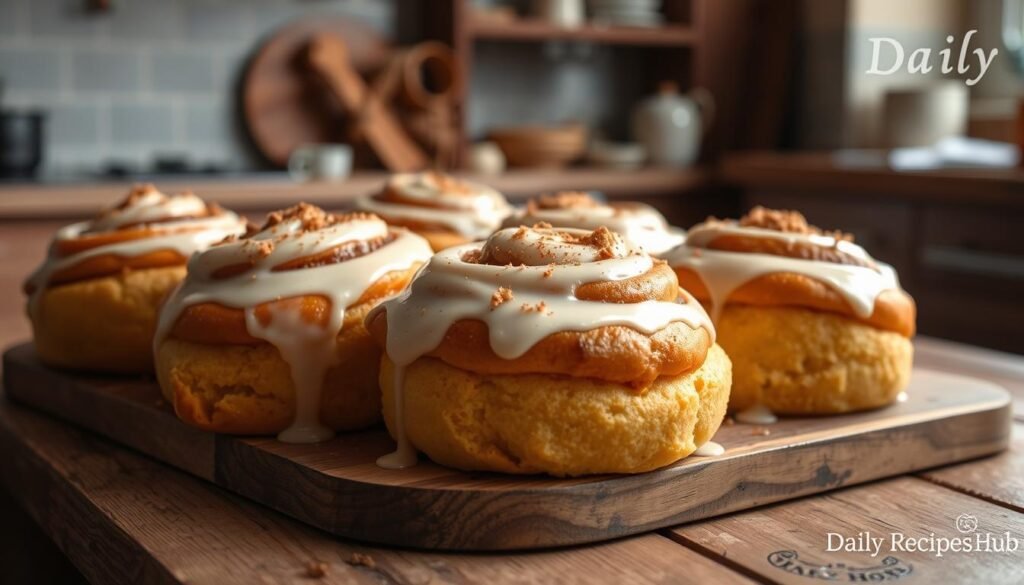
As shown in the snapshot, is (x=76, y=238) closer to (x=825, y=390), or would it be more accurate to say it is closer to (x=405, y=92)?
(x=825, y=390)

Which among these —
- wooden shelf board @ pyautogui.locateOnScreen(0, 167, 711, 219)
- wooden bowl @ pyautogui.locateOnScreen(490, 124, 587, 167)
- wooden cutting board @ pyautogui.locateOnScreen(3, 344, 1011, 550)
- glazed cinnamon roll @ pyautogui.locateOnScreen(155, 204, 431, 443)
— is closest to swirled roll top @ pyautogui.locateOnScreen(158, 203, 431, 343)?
glazed cinnamon roll @ pyautogui.locateOnScreen(155, 204, 431, 443)

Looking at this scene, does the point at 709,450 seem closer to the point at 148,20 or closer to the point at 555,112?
the point at 148,20

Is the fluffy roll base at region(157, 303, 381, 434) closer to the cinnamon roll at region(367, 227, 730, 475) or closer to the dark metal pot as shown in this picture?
the cinnamon roll at region(367, 227, 730, 475)

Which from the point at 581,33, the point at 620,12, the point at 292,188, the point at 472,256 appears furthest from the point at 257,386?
the point at 620,12

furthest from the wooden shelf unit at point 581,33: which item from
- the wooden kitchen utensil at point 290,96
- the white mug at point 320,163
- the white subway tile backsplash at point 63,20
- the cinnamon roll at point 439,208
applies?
the cinnamon roll at point 439,208

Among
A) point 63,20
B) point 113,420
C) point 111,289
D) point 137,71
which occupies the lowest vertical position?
point 113,420
